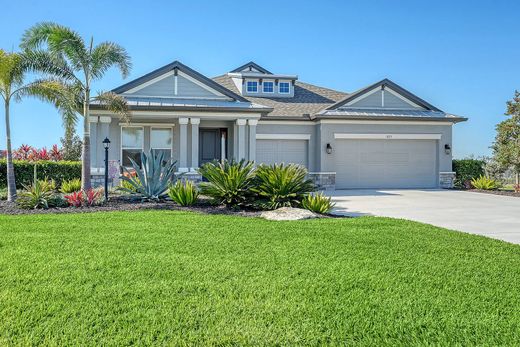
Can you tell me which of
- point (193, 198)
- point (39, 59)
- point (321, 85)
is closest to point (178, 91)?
point (39, 59)

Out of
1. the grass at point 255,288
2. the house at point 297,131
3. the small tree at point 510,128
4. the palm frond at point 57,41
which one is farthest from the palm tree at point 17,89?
the small tree at point 510,128

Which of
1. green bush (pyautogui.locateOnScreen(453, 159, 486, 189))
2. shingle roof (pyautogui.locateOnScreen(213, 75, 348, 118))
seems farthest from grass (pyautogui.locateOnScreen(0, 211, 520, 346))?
green bush (pyautogui.locateOnScreen(453, 159, 486, 189))

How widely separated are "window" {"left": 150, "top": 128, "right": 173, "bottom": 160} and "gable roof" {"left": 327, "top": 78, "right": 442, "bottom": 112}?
24.6ft

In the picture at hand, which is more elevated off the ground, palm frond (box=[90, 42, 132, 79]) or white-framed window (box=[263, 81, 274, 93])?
white-framed window (box=[263, 81, 274, 93])

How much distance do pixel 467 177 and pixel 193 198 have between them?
613 inches

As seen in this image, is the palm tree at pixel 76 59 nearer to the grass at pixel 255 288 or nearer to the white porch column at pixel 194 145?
the white porch column at pixel 194 145

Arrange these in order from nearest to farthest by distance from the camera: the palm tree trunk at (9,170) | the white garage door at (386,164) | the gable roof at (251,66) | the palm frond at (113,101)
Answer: the palm tree trunk at (9,170)
the palm frond at (113,101)
the white garage door at (386,164)
the gable roof at (251,66)

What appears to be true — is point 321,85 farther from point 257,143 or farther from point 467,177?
point 467,177

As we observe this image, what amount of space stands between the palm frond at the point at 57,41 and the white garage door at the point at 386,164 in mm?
11518

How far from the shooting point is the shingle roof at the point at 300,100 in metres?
18.8

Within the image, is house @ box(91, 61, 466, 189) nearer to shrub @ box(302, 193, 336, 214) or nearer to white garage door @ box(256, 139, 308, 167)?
white garage door @ box(256, 139, 308, 167)

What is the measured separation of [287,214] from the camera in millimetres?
8609

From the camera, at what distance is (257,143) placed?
1836cm

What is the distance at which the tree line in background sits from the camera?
37.1 ft
